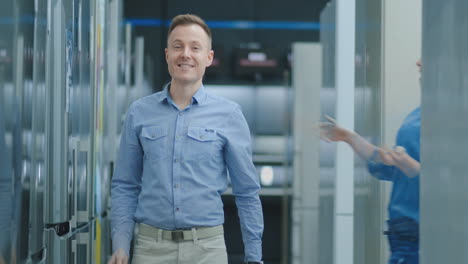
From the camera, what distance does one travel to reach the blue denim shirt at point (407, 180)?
7.57 ft

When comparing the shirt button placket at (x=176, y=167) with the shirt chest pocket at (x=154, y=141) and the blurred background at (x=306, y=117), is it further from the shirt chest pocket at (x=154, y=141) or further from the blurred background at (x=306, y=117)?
the blurred background at (x=306, y=117)

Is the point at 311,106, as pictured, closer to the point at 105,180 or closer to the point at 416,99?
the point at 105,180

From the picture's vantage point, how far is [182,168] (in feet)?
8.61

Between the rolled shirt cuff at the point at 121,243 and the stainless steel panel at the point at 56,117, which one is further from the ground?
the stainless steel panel at the point at 56,117

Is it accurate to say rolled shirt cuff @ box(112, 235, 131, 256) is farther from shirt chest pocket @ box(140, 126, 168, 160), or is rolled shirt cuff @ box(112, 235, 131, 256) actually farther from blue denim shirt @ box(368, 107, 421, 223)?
blue denim shirt @ box(368, 107, 421, 223)

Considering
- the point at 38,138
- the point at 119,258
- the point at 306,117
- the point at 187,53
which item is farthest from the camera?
the point at 306,117

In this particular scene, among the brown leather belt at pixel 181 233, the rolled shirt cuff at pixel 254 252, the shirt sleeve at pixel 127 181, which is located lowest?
the rolled shirt cuff at pixel 254 252

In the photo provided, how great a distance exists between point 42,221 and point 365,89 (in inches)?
46.5

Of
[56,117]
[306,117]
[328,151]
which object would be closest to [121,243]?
[56,117]

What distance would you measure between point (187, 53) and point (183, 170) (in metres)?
0.38

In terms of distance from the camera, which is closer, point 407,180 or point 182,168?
point 407,180

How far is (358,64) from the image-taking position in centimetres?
302

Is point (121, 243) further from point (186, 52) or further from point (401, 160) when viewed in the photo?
point (401, 160)

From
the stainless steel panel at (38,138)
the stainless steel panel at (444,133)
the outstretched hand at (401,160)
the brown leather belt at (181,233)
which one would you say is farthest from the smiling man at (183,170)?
the stainless steel panel at (444,133)
